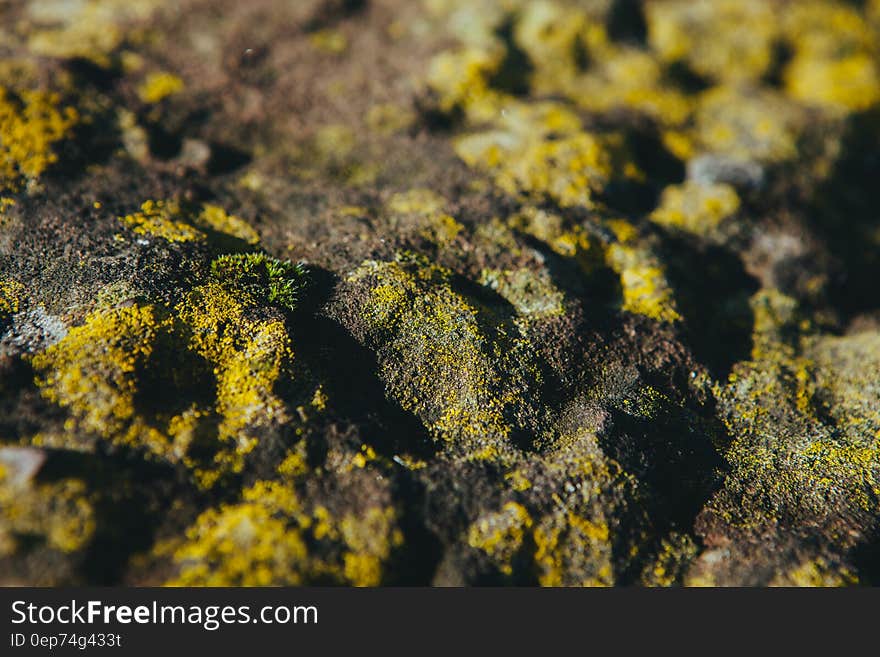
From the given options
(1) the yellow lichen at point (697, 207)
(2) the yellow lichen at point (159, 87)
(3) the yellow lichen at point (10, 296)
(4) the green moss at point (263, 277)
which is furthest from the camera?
(2) the yellow lichen at point (159, 87)

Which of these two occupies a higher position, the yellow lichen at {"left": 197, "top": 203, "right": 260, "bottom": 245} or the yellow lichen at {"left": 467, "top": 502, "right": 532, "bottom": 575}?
the yellow lichen at {"left": 197, "top": 203, "right": 260, "bottom": 245}

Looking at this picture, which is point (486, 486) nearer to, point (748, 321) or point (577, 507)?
point (577, 507)

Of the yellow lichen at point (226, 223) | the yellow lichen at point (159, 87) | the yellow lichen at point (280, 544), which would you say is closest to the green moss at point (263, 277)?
the yellow lichen at point (226, 223)

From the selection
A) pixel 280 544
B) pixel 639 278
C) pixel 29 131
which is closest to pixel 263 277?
pixel 280 544

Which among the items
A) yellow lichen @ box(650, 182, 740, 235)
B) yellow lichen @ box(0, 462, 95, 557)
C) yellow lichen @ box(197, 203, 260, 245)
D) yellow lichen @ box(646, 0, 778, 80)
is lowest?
yellow lichen @ box(0, 462, 95, 557)

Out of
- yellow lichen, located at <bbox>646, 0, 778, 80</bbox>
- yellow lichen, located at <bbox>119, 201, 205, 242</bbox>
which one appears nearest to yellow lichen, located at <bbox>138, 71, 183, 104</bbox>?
yellow lichen, located at <bbox>119, 201, 205, 242</bbox>

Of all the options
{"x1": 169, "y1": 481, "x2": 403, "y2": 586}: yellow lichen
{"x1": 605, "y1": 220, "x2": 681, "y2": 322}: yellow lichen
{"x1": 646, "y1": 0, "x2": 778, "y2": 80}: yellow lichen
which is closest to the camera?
{"x1": 169, "y1": 481, "x2": 403, "y2": 586}: yellow lichen

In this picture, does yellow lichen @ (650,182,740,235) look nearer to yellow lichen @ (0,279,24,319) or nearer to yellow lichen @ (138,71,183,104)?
yellow lichen @ (138,71,183,104)

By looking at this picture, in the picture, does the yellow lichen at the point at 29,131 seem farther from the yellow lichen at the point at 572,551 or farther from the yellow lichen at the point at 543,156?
the yellow lichen at the point at 572,551

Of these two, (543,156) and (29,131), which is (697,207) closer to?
(543,156)
